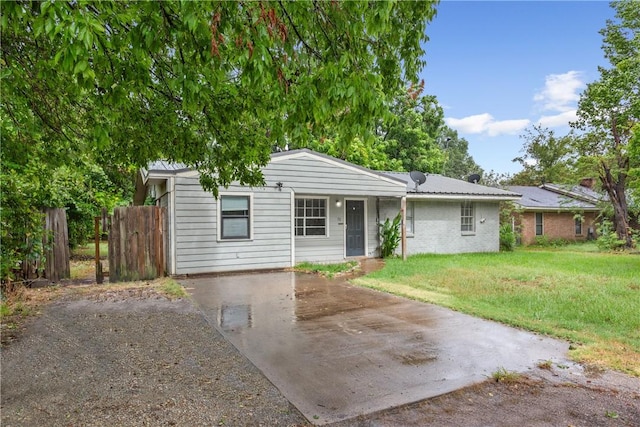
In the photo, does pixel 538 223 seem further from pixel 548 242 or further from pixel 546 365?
pixel 546 365

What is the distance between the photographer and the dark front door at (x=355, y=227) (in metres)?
13.2

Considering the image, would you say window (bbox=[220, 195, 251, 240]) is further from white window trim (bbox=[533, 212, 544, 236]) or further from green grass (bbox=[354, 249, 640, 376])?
Answer: white window trim (bbox=[533, 212, 544, 236])

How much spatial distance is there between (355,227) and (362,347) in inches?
355

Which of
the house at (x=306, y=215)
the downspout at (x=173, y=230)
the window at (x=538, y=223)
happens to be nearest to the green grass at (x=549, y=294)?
the house at (x=306, y=215)

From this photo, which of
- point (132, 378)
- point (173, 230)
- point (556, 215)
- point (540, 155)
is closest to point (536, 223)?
point (556, 215)

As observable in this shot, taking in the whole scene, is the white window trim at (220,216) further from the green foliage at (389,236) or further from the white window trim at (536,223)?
the white window trim at (536,223)

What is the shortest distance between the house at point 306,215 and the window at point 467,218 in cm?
4

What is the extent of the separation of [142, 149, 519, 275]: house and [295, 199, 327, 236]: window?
1.3 inches

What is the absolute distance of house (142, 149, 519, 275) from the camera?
9977 millimetres

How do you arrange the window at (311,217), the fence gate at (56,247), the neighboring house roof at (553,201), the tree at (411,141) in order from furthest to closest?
the tree at (411,141) < the neighboring house roof at (553,201) < the window at (311,217) < the fence gate at (56,247)

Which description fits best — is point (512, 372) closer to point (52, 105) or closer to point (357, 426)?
point (357, 426)

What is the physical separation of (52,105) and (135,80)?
2749mm

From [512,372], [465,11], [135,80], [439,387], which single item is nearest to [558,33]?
[465,11]

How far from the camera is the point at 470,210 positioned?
617 inches
